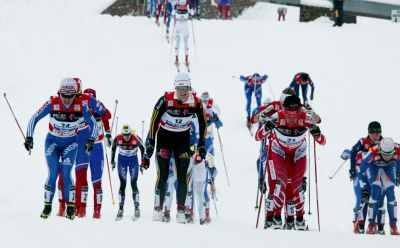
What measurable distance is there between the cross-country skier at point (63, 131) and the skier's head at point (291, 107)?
9.01ft

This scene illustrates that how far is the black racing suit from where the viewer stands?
9812 mm

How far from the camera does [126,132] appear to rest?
12992 mm

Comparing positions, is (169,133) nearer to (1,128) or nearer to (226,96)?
(1,128)

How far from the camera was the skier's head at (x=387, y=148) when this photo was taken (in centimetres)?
1112

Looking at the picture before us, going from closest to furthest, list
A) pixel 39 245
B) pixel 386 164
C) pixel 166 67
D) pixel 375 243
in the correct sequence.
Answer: pixel 39 245, pixel 375 243, pixel 386 164, pixel 166 67

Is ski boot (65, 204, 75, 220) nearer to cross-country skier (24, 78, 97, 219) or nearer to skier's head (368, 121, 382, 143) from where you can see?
cross-country skier (24, 78, 97, 219)

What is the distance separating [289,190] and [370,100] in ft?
44.6

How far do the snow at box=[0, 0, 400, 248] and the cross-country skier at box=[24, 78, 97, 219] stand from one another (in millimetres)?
1038

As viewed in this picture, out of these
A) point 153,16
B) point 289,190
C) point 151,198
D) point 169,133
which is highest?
point 153,16

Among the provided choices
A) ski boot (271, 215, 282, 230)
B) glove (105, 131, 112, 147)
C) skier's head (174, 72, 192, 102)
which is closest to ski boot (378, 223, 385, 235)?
ski boot (271, 215, 282, 230)

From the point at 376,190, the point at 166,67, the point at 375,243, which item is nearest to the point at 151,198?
the point at 376,190

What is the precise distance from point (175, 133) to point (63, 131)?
158 cm

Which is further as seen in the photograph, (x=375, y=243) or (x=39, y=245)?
(x=375, y=243)

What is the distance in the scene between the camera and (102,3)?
3155cm
